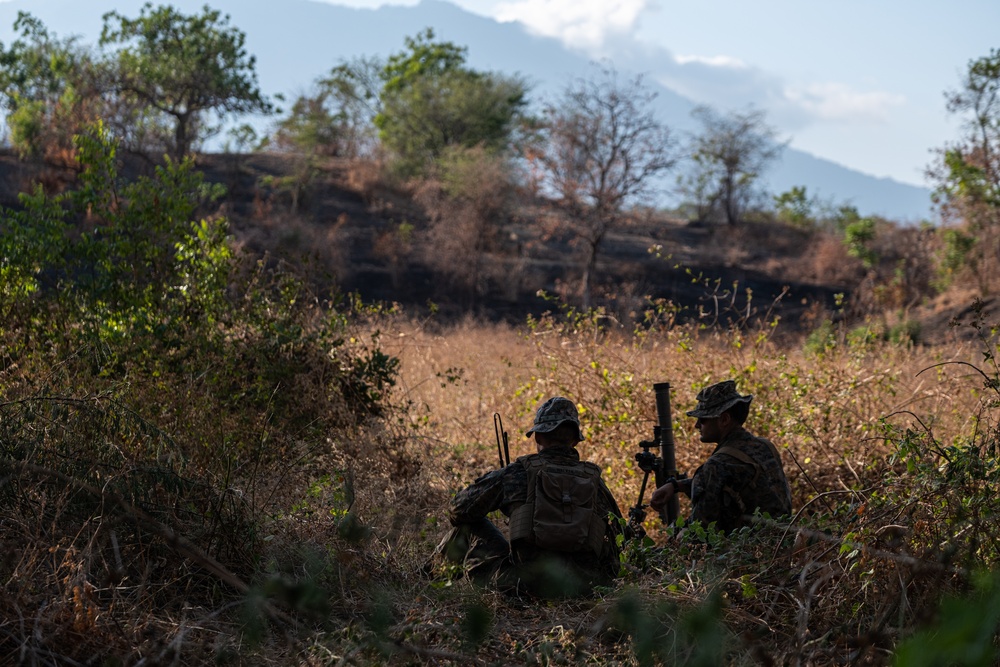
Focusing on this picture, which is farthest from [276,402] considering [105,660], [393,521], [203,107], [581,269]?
[203,107]

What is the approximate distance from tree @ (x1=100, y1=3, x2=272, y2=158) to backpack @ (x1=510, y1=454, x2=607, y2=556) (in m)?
28.3

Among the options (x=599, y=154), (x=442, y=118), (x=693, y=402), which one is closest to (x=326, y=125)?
(x=442, y=118)

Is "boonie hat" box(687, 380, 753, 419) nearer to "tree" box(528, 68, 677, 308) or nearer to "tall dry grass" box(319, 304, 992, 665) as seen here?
"tall dry grass" box(319, 304, 992, 665)

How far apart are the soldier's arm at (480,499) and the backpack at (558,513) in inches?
5.7

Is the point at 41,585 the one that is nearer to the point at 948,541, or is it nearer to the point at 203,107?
the point at 948,541

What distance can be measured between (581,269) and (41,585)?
2721 centimetres

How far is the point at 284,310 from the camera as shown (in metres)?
8.10

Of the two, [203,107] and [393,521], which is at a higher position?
[203,107]

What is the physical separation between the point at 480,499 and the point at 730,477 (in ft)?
4.90

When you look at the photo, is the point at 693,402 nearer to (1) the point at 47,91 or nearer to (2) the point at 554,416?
(2) the point at 554,416

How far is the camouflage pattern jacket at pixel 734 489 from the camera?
5.54m

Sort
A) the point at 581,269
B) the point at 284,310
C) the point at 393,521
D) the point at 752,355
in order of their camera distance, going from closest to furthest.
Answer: the point at 393,521
the point at 284,310
the point at 752,355
the point at 581,269

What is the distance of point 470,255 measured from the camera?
28.8 meters

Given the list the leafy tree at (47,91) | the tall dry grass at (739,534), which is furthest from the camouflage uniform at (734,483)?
the leafy tree at (47,91)
